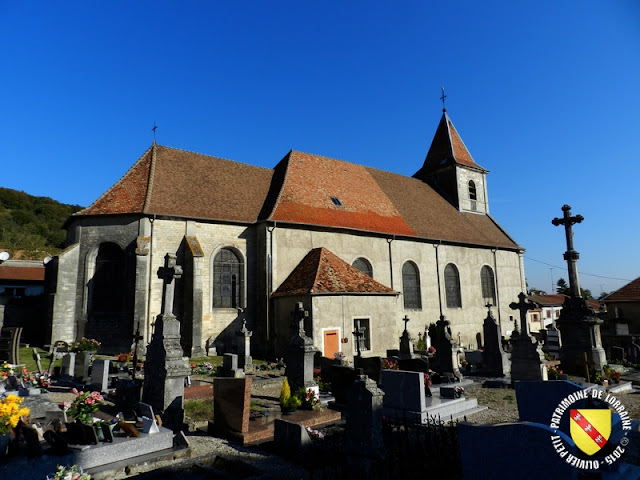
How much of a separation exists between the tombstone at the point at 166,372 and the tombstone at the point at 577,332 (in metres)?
12.5

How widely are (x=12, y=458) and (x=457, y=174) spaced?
2939 centimetres

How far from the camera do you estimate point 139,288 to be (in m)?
16.1

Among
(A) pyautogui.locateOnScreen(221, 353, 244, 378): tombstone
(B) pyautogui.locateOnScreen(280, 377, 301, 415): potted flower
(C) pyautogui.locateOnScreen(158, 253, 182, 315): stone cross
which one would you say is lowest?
(B) pyautogui.locateOnScreen(280, 377, 301, 415): potted flower

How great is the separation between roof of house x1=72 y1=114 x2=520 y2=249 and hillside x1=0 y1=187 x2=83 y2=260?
35.2m

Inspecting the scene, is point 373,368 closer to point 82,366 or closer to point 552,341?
point 82,366

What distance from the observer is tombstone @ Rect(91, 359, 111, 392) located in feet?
34.5

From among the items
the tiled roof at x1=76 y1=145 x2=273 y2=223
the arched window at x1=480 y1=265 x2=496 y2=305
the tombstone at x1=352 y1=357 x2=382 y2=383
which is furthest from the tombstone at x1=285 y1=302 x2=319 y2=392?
the arched window at x1=480 y1=265 x2=496 y2=305

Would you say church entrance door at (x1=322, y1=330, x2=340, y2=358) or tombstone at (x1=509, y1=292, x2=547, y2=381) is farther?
church entrance door at (x1=322, y1=330, x2=340, y2=358)

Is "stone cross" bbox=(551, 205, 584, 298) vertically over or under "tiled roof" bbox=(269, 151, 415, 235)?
under

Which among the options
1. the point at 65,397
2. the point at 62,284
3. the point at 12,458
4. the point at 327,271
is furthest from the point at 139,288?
the point at 12,458

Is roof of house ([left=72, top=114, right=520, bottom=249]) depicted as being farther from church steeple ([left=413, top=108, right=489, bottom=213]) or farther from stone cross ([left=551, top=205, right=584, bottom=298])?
stone cross ([left=551, top=205, right=584, bottom=298])

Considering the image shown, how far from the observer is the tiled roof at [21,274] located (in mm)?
25641

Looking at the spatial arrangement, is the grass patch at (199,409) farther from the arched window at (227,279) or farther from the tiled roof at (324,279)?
the arched window at (227,279)

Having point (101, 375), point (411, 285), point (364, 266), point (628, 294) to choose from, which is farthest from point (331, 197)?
point (628, 294)
